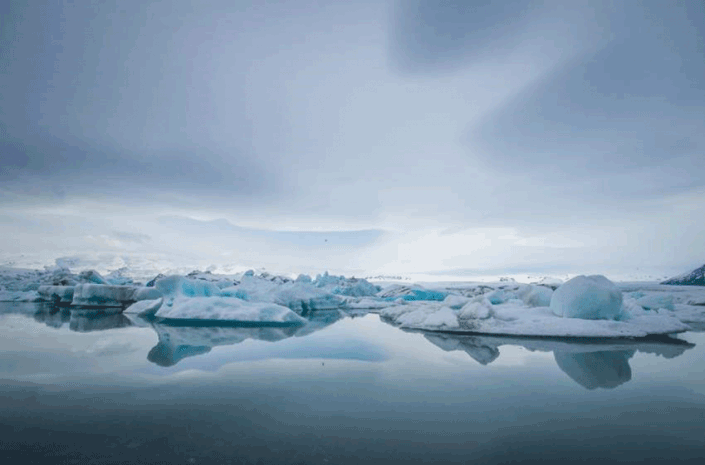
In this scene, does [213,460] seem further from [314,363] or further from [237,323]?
[237,323]

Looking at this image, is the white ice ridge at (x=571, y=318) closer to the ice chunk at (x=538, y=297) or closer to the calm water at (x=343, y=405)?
the calm water at (x=343, y=405)

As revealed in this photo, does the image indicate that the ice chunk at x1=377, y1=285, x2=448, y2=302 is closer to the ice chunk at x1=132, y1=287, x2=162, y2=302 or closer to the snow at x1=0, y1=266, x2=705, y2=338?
the snow at x1=0, y1=266, x2=705, y2=338

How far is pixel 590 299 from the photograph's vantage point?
12.5 meters

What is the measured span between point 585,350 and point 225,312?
12616 mm

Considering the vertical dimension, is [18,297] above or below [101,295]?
below

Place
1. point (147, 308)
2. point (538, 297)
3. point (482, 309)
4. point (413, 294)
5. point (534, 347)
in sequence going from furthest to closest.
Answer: point (413, 294) < point (147, 308) < point (538, 297) < point (482, 309) < point (534, 347)

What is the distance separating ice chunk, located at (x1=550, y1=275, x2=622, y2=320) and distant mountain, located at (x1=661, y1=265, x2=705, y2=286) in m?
52.9

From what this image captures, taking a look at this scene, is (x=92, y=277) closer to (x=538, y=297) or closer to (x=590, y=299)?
(x=538, y=297)

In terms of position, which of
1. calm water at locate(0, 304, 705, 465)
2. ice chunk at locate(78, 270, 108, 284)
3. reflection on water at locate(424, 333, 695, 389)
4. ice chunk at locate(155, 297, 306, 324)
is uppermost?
ice chunk at locate(78, 270, 108, 284)

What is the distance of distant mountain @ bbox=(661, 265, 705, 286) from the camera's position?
50.3 metres

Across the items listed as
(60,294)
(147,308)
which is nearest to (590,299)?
(147,308)

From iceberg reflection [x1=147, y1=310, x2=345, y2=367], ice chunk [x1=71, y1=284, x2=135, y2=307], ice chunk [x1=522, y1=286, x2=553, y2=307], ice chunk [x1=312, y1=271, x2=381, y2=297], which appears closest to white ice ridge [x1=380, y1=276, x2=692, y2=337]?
ice chunk [x1=522, y1=286, x2=553, y2=307]

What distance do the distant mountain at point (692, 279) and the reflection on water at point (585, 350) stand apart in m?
53.1

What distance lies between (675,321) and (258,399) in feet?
49.8
